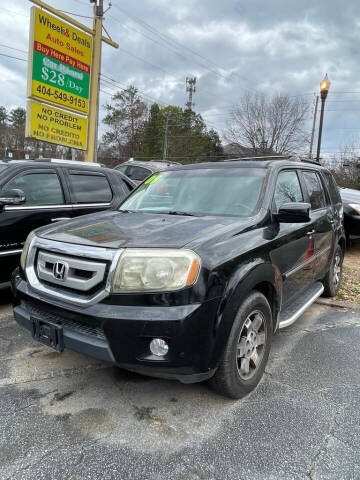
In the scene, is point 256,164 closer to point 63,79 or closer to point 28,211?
point 28,211

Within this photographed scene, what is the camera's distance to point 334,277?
16.8 feet

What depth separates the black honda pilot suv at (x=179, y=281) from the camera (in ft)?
6.94

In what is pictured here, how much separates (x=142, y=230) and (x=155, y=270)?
19.9 inches

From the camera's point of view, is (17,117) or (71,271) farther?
(17,117)

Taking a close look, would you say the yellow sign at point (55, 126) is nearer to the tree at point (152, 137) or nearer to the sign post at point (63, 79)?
the sign post at point (63, 79)

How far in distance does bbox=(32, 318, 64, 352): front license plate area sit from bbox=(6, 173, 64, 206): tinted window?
2.35 metres

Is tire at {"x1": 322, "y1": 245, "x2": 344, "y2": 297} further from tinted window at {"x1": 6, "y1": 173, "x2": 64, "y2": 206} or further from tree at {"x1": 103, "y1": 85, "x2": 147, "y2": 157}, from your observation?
tree at {"x1": 103, "y1": 85, "x2": 147, "y2": 157}

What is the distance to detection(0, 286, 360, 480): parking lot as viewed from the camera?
1945 millimetres

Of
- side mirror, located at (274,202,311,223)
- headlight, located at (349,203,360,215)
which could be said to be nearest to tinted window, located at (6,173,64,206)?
side mirror, located at (274,202,311,223)

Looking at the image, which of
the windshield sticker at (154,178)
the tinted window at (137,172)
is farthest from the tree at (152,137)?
the windshield sticker at (154,178)

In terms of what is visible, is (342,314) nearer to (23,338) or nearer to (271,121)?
(23,338)

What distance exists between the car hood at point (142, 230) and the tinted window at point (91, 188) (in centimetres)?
198

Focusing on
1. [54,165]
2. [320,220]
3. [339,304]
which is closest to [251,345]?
[320,220]

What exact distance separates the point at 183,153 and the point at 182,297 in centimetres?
4525
